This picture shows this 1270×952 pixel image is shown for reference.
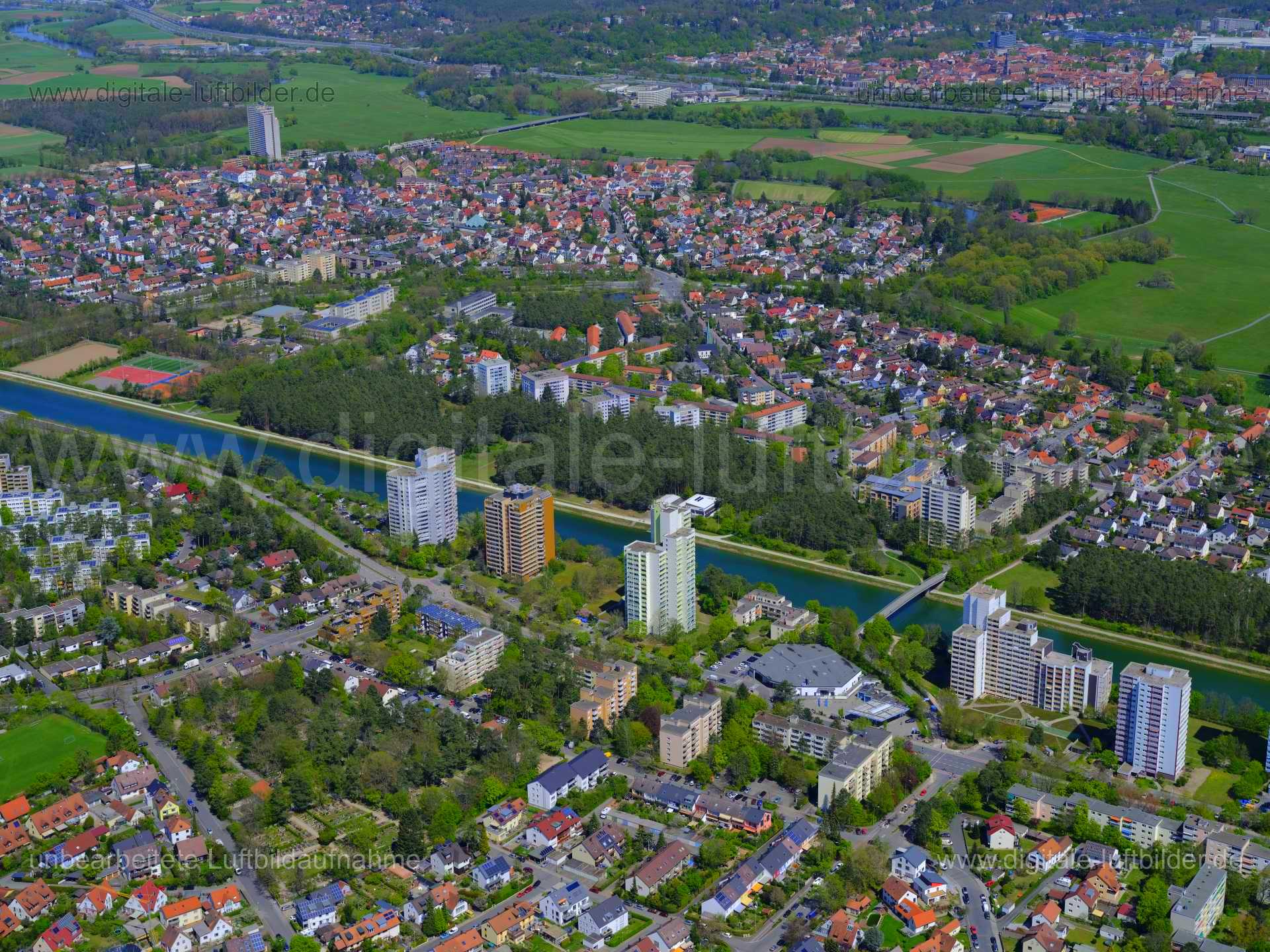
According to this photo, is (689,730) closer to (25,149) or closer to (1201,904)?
(1201,904)

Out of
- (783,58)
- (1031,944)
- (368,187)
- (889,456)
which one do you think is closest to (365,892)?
(1031,944)

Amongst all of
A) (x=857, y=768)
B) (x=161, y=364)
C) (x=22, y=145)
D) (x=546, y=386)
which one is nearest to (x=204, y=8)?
(x=22, y=145)

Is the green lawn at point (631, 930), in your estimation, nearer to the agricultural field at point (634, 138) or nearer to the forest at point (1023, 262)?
the forest at point (1023, 262)

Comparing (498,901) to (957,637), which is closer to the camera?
(498,901)

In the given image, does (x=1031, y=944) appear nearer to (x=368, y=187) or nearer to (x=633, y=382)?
(x=633, y=382)

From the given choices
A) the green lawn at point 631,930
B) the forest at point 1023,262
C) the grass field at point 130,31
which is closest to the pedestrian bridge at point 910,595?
the green lawn at point 631,930

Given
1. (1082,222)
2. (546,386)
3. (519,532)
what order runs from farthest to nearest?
(1082,222), (546,386), (519,532)

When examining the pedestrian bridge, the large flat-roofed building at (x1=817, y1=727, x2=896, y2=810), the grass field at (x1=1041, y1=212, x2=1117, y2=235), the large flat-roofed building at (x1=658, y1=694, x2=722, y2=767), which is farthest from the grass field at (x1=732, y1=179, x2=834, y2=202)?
the large flat-roofed building at (x1=817, y1=727, x2=896, y2=810)
